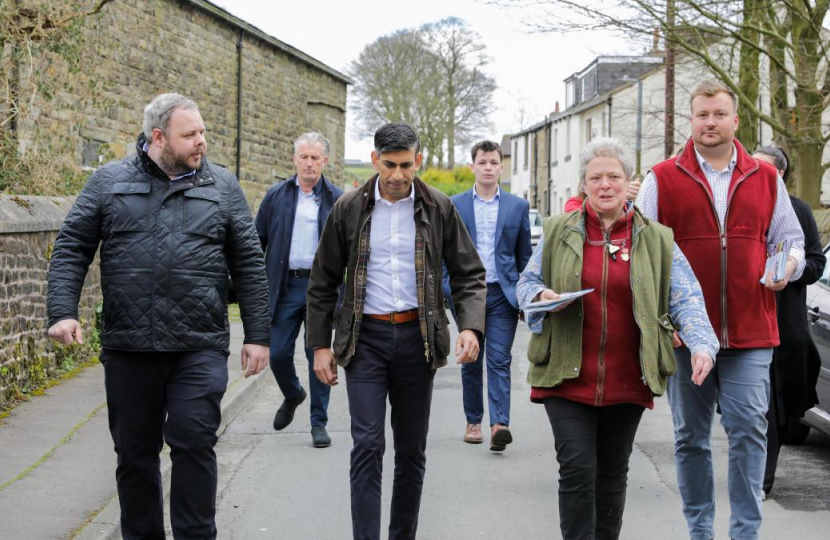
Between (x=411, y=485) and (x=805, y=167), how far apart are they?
625 inches

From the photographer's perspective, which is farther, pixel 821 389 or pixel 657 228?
pixel 821 389

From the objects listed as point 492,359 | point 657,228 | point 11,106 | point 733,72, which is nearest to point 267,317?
point 657,228

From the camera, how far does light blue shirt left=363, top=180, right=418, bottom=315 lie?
189 inches

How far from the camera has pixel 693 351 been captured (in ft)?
14.6

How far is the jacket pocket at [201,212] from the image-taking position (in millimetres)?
4578

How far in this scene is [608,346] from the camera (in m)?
4.42

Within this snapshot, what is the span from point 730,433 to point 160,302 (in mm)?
2696

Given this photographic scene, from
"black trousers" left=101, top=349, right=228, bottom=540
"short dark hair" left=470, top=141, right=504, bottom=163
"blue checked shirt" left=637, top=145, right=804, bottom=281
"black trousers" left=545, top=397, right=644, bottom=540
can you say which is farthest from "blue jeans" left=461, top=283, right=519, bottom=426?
"black trousers" left=101, top=349, right=228, bottom=540

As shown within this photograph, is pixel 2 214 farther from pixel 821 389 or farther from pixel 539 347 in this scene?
pixel 821 389

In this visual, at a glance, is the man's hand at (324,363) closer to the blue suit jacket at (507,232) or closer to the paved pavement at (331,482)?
the paved pavement at (331,482)

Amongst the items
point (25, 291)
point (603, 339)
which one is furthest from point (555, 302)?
point (25, 291)

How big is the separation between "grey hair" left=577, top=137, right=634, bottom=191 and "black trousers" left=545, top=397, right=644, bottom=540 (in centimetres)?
101

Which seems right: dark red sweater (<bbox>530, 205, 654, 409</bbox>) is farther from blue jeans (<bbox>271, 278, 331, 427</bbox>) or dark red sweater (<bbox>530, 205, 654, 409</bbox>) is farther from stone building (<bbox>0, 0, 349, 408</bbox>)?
stone building (<bbox>0, 0, 349, 408</bbox>)

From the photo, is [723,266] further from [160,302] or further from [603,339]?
[160,302]
